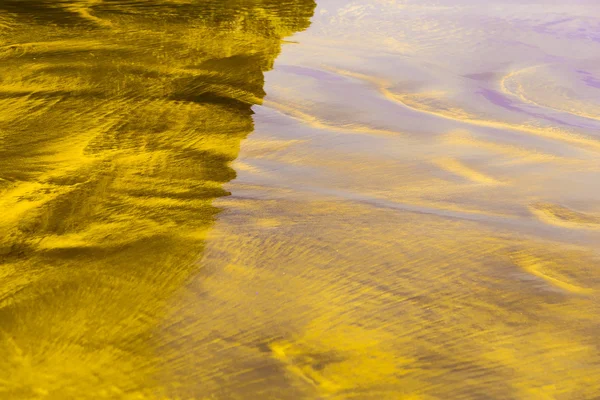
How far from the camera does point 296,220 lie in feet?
6.24

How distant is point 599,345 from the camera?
142cm

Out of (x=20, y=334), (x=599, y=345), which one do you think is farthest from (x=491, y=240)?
(x=20, y=334)

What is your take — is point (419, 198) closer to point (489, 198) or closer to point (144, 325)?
point (489, 198)

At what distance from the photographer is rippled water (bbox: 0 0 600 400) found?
1351mm

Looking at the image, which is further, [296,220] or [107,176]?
[107,176]

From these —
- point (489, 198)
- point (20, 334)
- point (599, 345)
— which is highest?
point (489, 198)

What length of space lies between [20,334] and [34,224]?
19.4 inches

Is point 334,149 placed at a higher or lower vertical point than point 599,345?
higher

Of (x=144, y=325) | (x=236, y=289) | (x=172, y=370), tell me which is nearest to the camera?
(x=172, y=370)

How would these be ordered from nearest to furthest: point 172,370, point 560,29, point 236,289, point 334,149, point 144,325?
point 172,370
point 144,325
point 236,289
point 334,149
point 560,29

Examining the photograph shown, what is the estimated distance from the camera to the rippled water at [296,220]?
1.35 meters

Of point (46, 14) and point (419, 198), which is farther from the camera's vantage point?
point (46, 14)

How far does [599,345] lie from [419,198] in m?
0.77

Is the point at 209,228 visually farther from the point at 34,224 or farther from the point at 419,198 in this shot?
the point at 419,198
